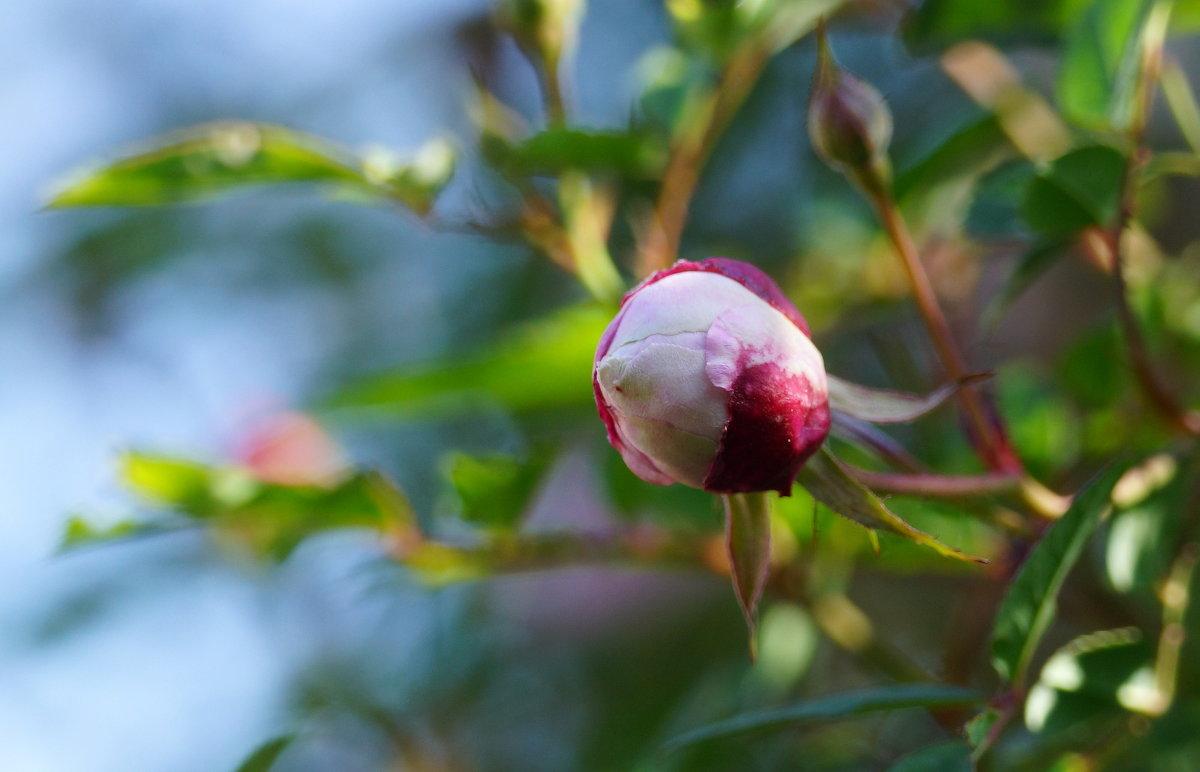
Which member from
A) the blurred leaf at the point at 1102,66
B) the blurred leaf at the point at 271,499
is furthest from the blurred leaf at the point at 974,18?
the blurred leaf at the point at 271,499

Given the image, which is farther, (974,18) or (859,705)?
(974,18)

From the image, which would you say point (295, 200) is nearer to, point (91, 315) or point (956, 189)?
point (91, 315)

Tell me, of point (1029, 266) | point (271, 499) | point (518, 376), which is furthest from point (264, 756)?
point (1029, 266)

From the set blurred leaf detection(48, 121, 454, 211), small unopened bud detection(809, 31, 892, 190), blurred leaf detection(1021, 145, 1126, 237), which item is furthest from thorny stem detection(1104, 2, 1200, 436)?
blurred leaf detection(48, 121, 454, 211)

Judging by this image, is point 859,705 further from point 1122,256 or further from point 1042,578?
point 1122,256

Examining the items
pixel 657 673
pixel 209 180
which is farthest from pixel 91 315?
pixel 209 180
